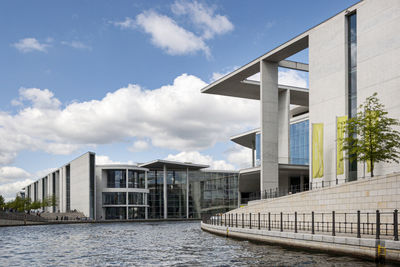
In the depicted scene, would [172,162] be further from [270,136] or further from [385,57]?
[385,57]

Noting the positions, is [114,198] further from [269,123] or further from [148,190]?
[269,123]

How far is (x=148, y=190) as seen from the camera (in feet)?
303

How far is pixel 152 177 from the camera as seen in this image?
9388 cm

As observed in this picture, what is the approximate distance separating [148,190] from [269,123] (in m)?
44.8

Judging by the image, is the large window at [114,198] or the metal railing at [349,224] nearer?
the metal railing at [349,224]

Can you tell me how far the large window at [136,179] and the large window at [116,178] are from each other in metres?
1.15

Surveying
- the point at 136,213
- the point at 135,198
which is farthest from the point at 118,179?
the point at 136,213

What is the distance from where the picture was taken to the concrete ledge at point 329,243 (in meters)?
17.8

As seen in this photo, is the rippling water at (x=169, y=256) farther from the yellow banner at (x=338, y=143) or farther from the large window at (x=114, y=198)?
the large window at (x=114, y=198)

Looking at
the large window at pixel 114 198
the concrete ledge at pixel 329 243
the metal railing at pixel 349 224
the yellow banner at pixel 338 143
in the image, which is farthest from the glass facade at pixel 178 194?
the concrete ledge at pixel 329 243

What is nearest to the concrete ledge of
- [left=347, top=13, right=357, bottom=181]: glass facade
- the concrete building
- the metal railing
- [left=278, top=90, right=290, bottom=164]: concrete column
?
the metal railing

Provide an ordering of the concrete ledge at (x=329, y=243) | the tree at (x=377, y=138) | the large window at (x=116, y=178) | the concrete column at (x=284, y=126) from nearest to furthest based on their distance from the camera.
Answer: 1. the concrete ledge at (x=329, y=243)
2. the tree at (x=377, y=138)
3. the concrete column at (x=284, y=126)
4. the large window at (x=116, y=178)

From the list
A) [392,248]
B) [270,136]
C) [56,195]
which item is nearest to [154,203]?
[56,195]

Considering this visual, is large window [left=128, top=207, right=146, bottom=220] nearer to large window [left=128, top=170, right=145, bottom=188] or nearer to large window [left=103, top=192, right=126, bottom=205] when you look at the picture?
large window [left=103, top=192, right=126, bottom=205]
